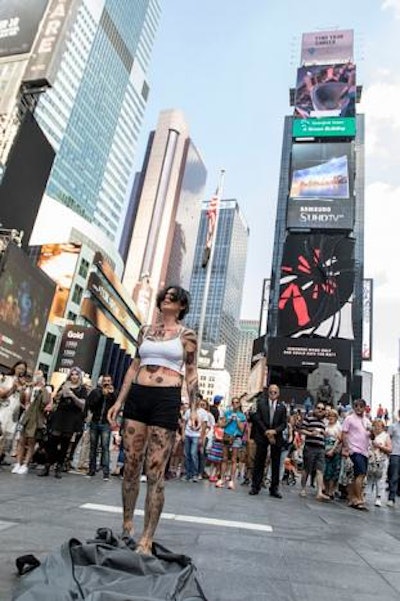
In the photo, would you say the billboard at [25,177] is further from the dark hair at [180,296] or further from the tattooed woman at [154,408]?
the tattooed woman at [154,408]

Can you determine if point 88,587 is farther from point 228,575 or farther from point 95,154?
point 95,154

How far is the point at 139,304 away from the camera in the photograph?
123688 millimetres

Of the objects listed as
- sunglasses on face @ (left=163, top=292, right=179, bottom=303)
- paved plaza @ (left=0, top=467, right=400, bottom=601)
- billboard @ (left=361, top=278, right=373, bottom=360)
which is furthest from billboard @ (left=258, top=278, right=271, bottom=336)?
sunglasses on face @ (left=163, top=292, right=179, bottom=303)

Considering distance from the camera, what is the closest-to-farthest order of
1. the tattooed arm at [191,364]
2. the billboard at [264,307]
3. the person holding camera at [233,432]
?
1. the tattooed arm at [191,364]
2. the person holding camera at [233,432]
3. the billboard at [264,307]

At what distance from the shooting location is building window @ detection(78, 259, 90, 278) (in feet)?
185

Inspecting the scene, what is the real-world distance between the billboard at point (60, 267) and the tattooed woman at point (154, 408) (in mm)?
52578

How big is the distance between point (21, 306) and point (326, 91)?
46198mm

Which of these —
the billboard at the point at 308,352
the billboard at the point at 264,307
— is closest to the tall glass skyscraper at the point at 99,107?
the billboard at the point at 264,307

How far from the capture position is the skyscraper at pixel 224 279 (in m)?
115

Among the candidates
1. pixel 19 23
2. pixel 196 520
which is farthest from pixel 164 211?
pixel 196 520

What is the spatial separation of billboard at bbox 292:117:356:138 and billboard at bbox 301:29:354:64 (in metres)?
14.8

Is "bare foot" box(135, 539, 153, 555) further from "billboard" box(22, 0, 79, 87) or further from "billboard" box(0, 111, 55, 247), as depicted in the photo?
"billboard" box(22, 0, 79, 87)

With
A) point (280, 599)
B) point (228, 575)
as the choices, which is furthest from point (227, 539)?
point (280, 599)

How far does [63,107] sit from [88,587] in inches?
4815
